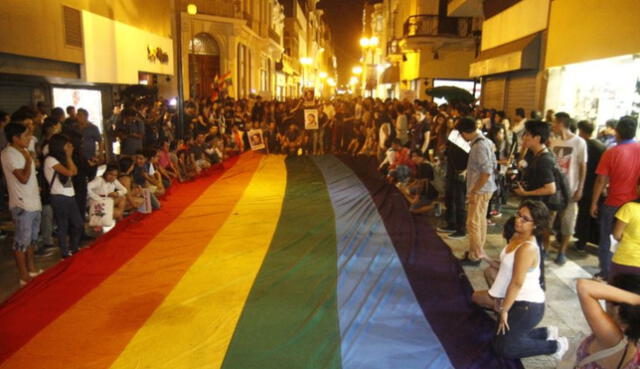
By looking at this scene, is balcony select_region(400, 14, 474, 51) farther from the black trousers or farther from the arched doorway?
the black trousers

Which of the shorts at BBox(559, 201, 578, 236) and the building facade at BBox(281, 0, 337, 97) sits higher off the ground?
the building facade at BBox(281, 0, 337, 97)

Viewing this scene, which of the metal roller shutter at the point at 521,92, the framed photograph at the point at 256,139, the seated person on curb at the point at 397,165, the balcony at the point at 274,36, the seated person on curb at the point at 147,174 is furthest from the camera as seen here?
the balcony at the point at 274,36

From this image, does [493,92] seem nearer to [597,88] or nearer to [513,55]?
[513,55]

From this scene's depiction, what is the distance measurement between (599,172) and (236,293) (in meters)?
4.32

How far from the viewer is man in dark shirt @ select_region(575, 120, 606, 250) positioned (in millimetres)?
6957

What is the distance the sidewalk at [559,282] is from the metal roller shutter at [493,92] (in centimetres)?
898

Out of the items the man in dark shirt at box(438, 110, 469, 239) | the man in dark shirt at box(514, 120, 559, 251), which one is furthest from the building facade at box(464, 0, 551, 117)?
the man in dark shirt at box(514, 120, 559, 251)

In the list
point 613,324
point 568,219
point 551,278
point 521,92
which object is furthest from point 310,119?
point 613,324

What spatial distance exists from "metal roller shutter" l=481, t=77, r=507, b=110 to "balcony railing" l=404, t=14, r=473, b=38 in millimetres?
6113

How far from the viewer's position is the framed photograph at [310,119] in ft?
54.4

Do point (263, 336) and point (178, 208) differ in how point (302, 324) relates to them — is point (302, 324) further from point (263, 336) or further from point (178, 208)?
point (178, 208)

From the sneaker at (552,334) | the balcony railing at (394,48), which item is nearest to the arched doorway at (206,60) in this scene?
the balcony railing at (394,48)

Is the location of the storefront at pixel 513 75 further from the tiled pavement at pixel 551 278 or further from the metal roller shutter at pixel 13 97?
the metal roller shutter at pixel 13 97

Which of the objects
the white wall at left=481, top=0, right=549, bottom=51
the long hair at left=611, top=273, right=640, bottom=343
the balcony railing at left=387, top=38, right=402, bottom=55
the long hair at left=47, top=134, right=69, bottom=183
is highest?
the balcony railing at left=387, top=38, right=402, bottom=55
